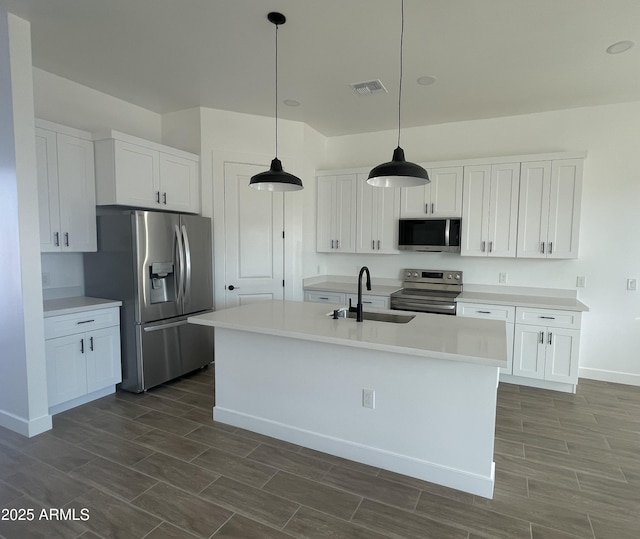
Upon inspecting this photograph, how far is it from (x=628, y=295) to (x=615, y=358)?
692mm

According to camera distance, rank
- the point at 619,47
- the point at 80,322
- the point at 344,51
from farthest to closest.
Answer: the point at 80,322 < the point at 344,51 < the point at 619,47

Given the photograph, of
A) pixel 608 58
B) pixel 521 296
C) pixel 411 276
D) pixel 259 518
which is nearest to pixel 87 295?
pixel 259 518

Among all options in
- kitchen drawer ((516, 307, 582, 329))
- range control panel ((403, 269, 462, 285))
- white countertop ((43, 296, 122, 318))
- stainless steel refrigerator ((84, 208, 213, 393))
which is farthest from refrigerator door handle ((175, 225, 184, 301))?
kitchen drawer ((516, 307, 582, 329))

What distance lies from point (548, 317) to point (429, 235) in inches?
58.6

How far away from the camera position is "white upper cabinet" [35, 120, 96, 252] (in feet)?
9.93

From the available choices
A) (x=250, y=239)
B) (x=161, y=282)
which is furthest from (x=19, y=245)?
(x=250, y=239)

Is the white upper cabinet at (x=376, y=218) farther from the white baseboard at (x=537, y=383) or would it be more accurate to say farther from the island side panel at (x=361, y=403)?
the island side panel at (x=361, y=403)

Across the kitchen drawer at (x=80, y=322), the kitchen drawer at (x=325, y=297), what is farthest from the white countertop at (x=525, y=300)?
the kitchen drawer at (x=80, y=322)

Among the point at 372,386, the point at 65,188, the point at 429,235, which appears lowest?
the point at 372,386

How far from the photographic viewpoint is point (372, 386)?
91.7 inches

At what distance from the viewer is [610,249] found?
3838mm

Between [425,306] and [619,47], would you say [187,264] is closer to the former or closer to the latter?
[425,306]

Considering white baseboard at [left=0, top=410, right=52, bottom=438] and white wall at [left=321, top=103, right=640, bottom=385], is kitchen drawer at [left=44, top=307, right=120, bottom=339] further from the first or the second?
white wall at [left=321, top=103, right=640, bottom=385]

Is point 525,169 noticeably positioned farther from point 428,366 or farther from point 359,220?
point 428,366
